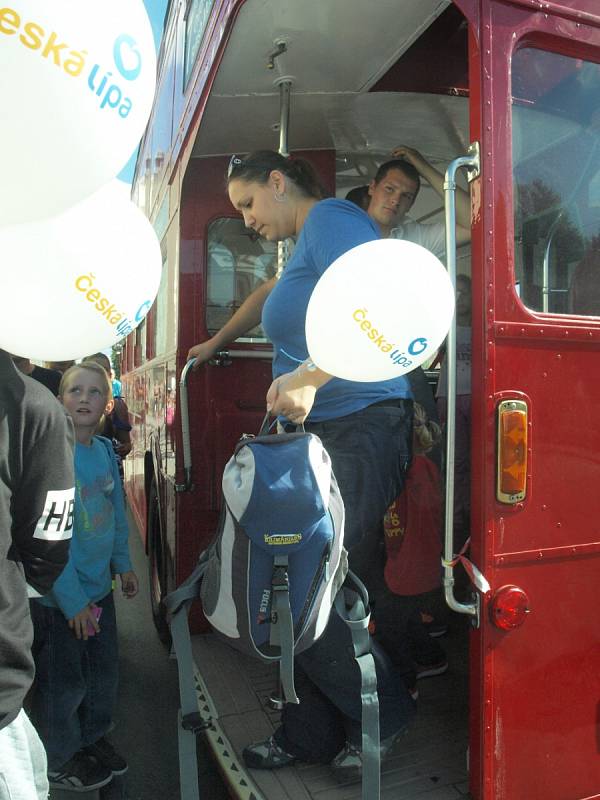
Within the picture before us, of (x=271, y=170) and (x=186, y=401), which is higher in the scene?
(x=271, y=170)

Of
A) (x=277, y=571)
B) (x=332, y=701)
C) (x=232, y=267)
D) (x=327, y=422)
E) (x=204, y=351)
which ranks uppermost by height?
(x=232, y=267)

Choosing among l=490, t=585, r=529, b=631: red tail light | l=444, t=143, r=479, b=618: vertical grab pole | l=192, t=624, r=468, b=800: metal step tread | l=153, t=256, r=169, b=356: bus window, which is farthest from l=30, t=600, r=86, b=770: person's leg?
l=153, t=256, r=169, b=356: bus window

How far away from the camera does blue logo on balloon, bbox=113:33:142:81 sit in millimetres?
1237

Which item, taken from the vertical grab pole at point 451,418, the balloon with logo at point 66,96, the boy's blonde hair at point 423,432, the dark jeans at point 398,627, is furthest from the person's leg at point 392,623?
the balloon with logo at point 66,96

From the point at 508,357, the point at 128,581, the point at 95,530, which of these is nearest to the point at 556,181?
the point at 508,357

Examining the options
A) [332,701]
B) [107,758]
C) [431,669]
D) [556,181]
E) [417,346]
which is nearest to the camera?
[417,346]

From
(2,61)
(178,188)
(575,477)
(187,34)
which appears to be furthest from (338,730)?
A: (187,34)

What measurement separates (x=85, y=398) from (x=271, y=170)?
3.68 feet

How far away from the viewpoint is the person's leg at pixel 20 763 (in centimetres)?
120

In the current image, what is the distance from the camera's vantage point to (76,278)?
58.6 inches

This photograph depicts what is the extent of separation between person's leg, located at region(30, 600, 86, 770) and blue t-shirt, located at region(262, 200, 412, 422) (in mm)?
1161

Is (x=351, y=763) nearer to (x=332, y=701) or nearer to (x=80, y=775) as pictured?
(x=332, y=701)

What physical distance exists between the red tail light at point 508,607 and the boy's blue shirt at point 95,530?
1.37m

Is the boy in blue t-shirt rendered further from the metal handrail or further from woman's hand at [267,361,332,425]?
woman's hand at [267,361,332,425]
